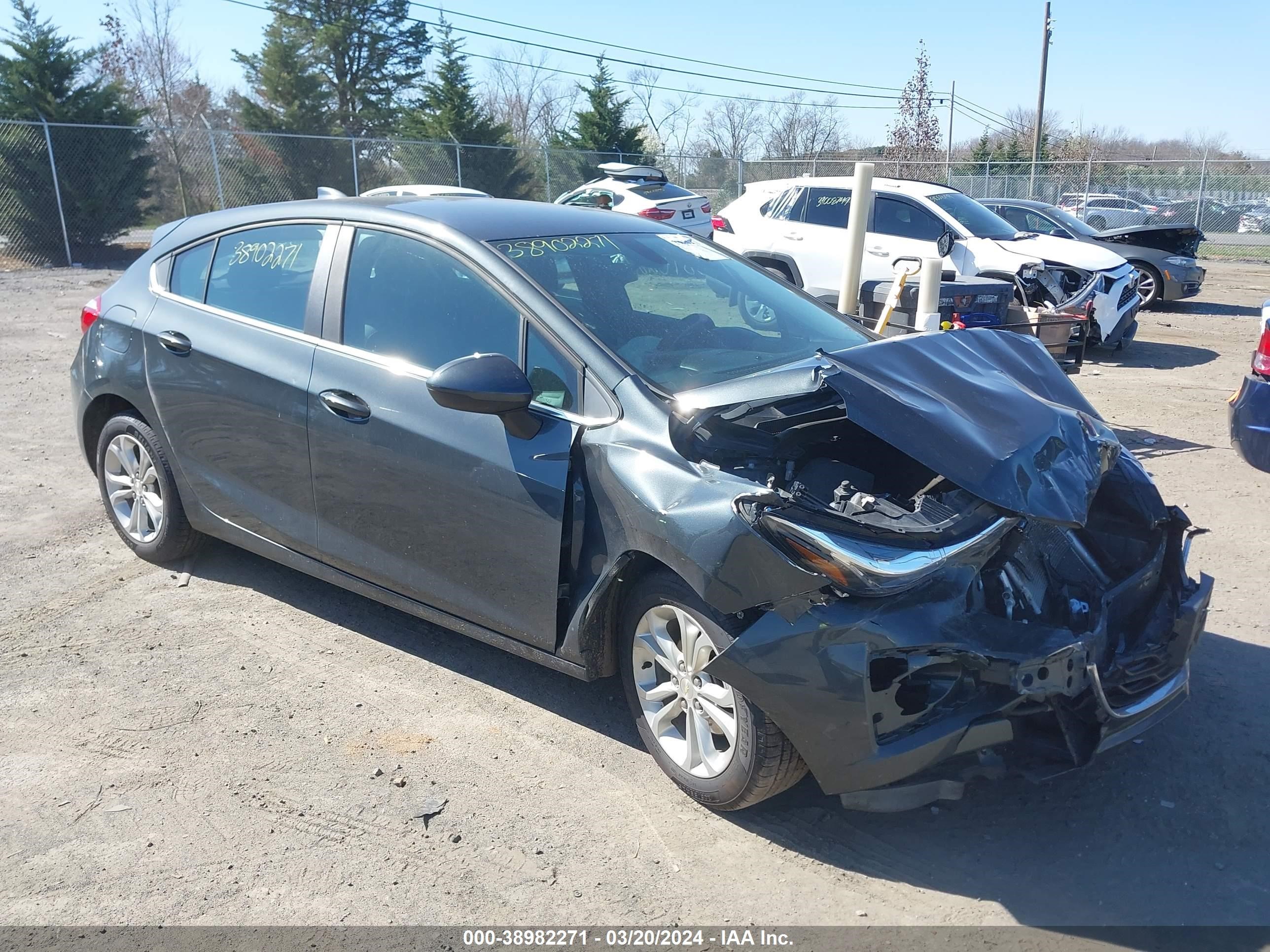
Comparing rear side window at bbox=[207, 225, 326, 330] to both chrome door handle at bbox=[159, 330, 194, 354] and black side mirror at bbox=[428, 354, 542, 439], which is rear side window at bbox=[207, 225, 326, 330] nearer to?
chrome door handle at bbox=[159, 330, 194, 354]

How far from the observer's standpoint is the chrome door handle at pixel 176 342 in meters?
4.67

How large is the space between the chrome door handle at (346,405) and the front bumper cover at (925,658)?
5.80 feet

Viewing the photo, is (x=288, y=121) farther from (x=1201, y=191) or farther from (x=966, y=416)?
(x=966, y=416)

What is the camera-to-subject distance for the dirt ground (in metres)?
2.93

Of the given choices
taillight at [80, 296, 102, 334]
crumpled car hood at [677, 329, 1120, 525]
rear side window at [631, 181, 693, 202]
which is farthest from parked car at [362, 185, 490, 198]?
crumpled car hood at [677, 329, 1120, 525]

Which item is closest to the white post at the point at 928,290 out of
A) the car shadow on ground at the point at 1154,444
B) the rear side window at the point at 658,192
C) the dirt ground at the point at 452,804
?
the car shadow on ground at the point at 1154,444

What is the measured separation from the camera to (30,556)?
5.43 m

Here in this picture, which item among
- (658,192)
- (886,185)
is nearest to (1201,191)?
(658,192)

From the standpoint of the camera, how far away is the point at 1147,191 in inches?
1080

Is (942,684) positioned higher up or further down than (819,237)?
further down

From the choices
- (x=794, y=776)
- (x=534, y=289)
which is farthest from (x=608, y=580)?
(x=534, y=289)

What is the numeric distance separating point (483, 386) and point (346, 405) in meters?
0.88

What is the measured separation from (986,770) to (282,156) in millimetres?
24243

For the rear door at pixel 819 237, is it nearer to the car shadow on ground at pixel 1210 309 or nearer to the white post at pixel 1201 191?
the car shadow on ground at pixel 1210 309
